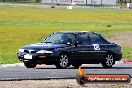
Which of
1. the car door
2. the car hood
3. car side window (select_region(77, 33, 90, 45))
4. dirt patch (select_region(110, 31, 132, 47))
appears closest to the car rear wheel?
the car door

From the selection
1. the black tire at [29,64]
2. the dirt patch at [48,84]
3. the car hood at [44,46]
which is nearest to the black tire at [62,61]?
the car hood at [44,46]

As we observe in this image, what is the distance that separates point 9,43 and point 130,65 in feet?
56.4

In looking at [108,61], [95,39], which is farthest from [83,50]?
[108,61]

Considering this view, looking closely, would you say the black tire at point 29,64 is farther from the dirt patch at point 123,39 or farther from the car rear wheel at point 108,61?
the dirt patch at point 123,39

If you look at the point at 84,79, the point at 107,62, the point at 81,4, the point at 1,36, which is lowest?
Answer: the point at 81,4

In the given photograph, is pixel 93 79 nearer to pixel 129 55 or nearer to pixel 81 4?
pixel 129 55

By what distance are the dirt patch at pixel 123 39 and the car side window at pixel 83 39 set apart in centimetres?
1611

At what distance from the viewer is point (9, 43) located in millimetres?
41219

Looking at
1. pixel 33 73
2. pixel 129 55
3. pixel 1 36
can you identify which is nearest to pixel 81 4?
pixel 1 36

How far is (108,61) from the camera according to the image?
78.9 ft

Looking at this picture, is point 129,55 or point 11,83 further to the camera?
point 129,55

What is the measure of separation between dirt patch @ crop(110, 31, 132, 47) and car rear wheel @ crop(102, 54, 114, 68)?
15.8 m

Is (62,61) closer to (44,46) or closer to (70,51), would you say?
(70,51)

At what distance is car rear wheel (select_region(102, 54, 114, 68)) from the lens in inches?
945
